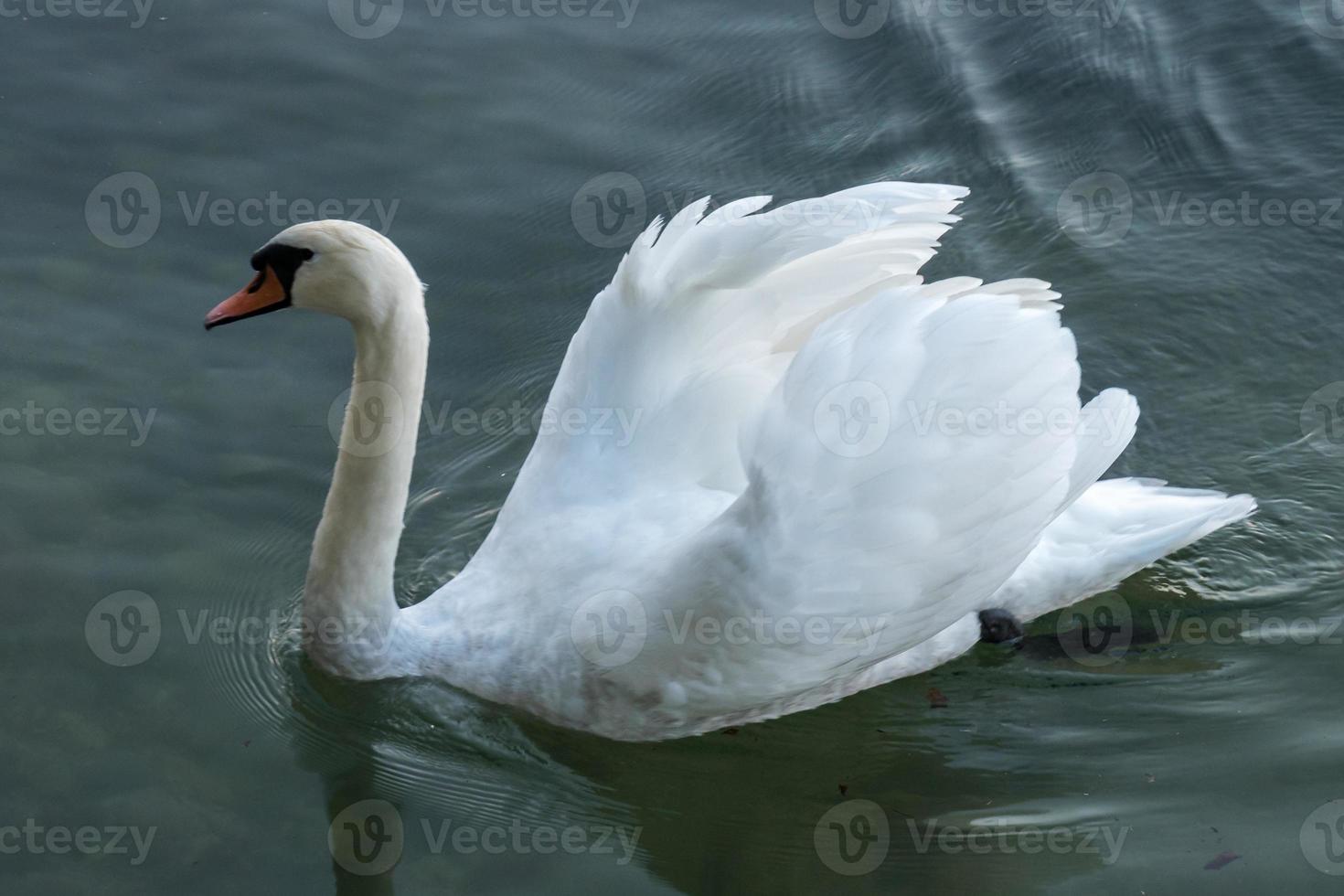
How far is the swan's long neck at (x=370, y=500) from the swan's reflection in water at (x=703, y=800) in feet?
0.64

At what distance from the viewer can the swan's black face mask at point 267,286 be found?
486 centimetres

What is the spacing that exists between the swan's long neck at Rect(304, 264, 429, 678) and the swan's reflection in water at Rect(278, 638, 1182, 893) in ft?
0.64

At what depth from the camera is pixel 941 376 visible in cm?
479

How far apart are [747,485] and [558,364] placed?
2268mm

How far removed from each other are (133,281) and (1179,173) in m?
4.96
